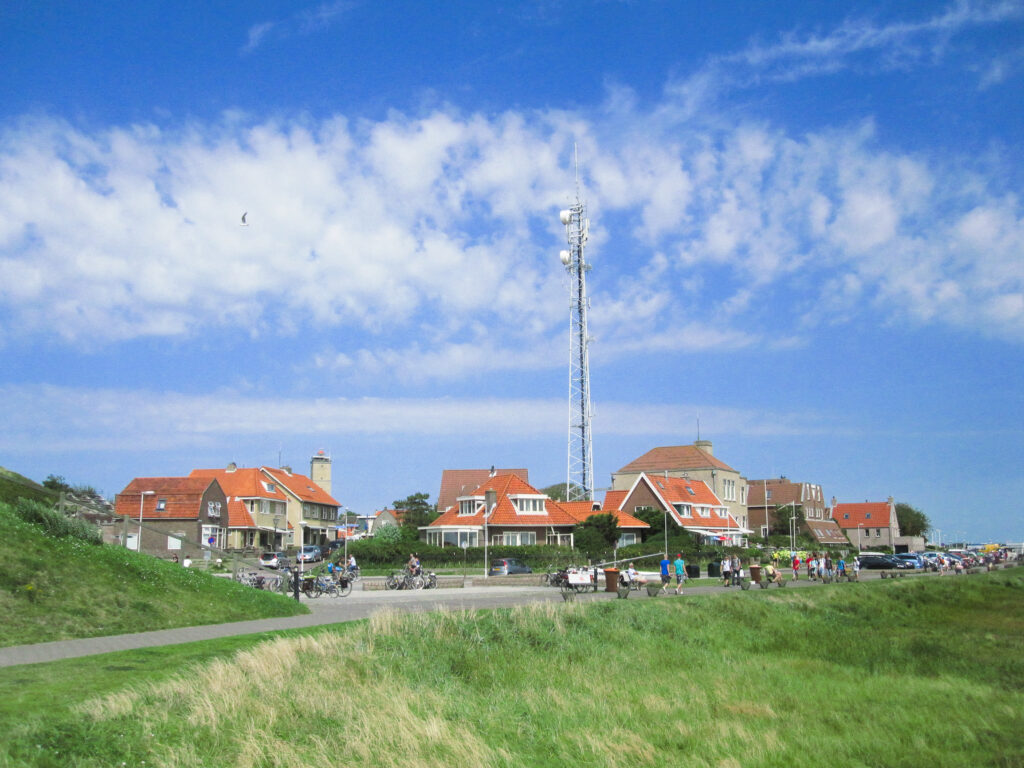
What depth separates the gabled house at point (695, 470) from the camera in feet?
312

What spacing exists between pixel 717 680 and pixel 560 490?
4047 inches

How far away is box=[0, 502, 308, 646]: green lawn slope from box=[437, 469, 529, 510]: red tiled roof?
234 ft

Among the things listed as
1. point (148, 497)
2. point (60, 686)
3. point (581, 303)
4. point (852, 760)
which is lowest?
point (852, 760)

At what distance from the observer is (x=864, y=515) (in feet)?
392

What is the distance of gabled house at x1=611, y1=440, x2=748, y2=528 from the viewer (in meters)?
95.0

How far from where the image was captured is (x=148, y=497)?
2584 inches

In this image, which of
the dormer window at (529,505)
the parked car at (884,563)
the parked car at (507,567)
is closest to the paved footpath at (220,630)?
the parked car at (507,567)

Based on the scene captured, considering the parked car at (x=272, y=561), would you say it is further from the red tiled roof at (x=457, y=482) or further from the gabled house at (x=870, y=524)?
the gabled house at (x=870, y=524)

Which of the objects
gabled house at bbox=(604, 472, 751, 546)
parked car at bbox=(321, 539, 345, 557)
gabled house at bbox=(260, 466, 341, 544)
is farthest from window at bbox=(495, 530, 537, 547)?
gabled house at bbox=(260, 466, 341, 544)

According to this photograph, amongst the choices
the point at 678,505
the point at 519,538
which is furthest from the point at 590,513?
the point at 678,505

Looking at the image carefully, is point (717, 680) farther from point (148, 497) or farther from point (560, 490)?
point (560, 490)

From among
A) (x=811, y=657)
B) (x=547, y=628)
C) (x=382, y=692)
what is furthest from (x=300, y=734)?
(x=811, y=657)

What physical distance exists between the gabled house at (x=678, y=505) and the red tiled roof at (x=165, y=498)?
32.6m

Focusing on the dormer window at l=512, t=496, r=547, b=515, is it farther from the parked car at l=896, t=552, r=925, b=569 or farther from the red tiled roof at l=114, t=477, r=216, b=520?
the parked car at l=896, t=552, r=925, b=569
